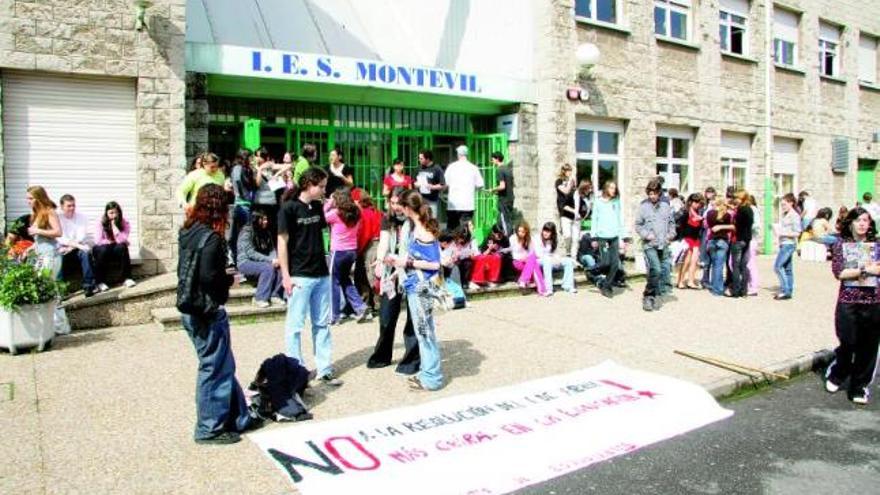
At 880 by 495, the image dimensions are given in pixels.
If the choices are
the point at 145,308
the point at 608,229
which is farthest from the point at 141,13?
the point at 608,229

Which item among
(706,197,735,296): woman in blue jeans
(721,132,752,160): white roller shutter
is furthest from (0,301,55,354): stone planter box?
(721,132,752,160): white roller shutter

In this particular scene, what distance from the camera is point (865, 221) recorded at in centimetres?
643

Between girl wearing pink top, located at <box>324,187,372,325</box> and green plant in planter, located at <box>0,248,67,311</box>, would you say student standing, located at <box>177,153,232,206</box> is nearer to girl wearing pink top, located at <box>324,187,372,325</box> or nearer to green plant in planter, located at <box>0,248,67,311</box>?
girl wearing pink top, located at <box>324,187,372,325</box>

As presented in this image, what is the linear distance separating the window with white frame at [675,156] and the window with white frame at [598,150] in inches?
45.3

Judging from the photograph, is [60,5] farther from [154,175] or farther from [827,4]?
[827,4]

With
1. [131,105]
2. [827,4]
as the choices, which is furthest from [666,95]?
[131,105]

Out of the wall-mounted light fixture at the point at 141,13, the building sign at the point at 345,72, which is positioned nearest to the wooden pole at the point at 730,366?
the building sign at the point at 345,72

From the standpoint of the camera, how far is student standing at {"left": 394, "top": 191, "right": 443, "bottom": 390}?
6.43 metres

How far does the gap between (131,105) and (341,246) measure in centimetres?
389

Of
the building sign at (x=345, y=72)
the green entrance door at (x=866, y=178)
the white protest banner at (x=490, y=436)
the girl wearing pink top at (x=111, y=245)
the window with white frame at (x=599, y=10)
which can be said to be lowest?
the white protest banner at (x=490, y=436)

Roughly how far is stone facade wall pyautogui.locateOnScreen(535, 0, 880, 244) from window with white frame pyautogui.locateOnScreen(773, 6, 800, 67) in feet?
0.71

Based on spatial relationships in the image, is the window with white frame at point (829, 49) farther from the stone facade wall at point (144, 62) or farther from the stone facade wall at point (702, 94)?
the stone facade wall at point (144, 62)

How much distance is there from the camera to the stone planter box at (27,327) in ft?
24.0

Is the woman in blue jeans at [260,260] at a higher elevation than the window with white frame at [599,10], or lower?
lower
